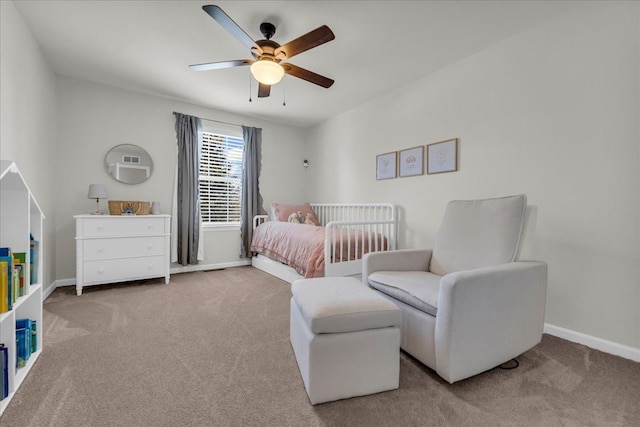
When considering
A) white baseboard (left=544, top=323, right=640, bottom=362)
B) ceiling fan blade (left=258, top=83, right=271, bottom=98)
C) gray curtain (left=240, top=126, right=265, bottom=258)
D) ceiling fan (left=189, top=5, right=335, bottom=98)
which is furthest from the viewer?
gray curtain (left=240, top=126, right=265, bottom=258)

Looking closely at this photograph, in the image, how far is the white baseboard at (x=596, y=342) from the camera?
1661 mm

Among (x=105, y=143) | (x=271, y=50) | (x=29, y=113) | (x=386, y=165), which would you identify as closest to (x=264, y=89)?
(x=271, y=50)

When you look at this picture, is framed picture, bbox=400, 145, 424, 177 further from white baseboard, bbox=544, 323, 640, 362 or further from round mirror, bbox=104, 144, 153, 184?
round mirror, bbox=104, 144, 153, 184

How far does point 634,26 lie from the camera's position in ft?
5.50

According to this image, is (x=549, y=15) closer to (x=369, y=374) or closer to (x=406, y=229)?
(x=406, y=229)

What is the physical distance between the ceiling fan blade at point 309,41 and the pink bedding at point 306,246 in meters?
1.67

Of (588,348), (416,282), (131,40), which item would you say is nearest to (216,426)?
(416,282)

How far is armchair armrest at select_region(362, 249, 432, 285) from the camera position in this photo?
2002 mm

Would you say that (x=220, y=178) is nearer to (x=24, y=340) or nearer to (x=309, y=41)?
(x=309, y=41)

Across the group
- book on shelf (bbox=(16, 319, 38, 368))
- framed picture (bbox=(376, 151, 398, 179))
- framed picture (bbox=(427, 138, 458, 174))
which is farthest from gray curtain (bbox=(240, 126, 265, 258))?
book on shelf (bbox=(16, 319, 38, 368))

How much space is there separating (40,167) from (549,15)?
4.40 m

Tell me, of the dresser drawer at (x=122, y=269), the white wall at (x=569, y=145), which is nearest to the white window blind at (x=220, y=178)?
the dresser drawer at (x=122, y=269)

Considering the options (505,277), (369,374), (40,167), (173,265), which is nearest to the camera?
(369,374)

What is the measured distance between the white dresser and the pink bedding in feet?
4.19
